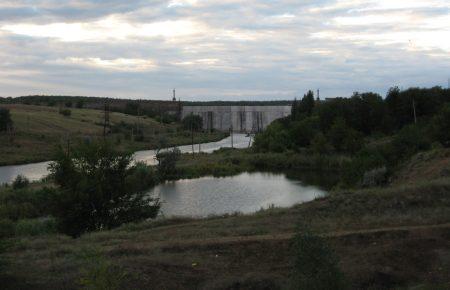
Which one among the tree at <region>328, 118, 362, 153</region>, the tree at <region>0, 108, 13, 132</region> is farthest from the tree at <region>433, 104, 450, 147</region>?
the tree at <region>0, 108, 13, 132</region>

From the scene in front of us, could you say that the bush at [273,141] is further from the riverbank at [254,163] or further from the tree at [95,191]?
the tree at [95,191]

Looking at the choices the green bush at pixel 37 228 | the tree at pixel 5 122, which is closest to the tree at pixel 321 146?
the green bush at pixel 37 228

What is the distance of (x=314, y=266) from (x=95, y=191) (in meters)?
16.5

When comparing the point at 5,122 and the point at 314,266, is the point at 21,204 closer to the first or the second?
the point at 314,266

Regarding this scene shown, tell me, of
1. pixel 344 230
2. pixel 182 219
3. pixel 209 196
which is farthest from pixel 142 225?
pixel 209 196

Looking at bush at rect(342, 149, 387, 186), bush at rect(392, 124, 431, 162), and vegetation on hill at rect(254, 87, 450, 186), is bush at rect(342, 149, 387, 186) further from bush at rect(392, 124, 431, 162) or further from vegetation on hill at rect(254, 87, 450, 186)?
vegetation on hill at rect(254, 87, 450, 186)

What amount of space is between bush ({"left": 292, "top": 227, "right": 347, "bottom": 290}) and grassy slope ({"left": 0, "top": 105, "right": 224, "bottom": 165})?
177ft

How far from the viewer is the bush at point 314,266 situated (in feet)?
21.4

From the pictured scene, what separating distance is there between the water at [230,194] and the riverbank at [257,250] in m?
12.0

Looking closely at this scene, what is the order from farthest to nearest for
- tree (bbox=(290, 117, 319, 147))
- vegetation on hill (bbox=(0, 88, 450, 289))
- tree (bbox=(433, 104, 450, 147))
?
tree (bbox=(290, 117, 319, 147)), tree (bbox=(433, 104, 450, 147)), vegetation on hill (bbox=(0, 88, 450, 289))

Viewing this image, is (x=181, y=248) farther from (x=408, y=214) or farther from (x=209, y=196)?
(x=209, y=196)

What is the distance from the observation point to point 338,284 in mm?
6559

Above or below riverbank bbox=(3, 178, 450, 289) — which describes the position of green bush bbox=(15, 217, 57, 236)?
below

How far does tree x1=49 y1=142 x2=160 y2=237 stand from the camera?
70.6 feet
